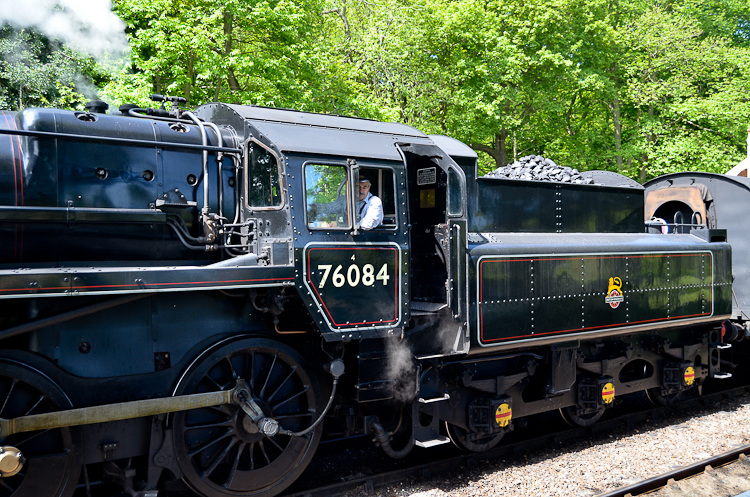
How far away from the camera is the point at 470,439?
6234 millimetres

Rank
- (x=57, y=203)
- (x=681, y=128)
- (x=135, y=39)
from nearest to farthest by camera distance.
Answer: (x=57, y=203) → (x=135, y=39) → (x=681, y=128)

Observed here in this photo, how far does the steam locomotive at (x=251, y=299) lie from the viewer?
409 centimetres

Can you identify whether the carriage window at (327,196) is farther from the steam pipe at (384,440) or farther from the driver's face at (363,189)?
the steam pipe at (384,440)

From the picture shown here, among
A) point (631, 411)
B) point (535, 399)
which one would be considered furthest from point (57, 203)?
point (631, 411)

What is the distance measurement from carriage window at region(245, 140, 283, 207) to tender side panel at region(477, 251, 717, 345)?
86.4 inches

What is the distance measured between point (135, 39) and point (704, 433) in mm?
12038

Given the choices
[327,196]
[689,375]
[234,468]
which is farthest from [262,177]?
[689,375]

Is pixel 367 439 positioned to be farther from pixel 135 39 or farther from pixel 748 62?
pixel 748 62

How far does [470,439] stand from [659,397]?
3762 mm

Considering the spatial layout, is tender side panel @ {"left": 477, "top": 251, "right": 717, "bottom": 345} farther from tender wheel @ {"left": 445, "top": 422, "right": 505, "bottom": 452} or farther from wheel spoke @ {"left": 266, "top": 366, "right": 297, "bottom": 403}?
wheel spoke @ {"left": 266, "top": 366, "right": 297, "bottom": 403}

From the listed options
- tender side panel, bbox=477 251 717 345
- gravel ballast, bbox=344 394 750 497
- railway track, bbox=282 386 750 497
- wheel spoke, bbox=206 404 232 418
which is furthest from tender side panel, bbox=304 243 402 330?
gravel ballast, bbox=344 394 750 497

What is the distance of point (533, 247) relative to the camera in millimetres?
6121

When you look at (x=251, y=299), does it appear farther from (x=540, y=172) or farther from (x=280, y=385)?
(x=540, y=172)

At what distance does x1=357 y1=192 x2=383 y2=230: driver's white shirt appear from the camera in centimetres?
501
